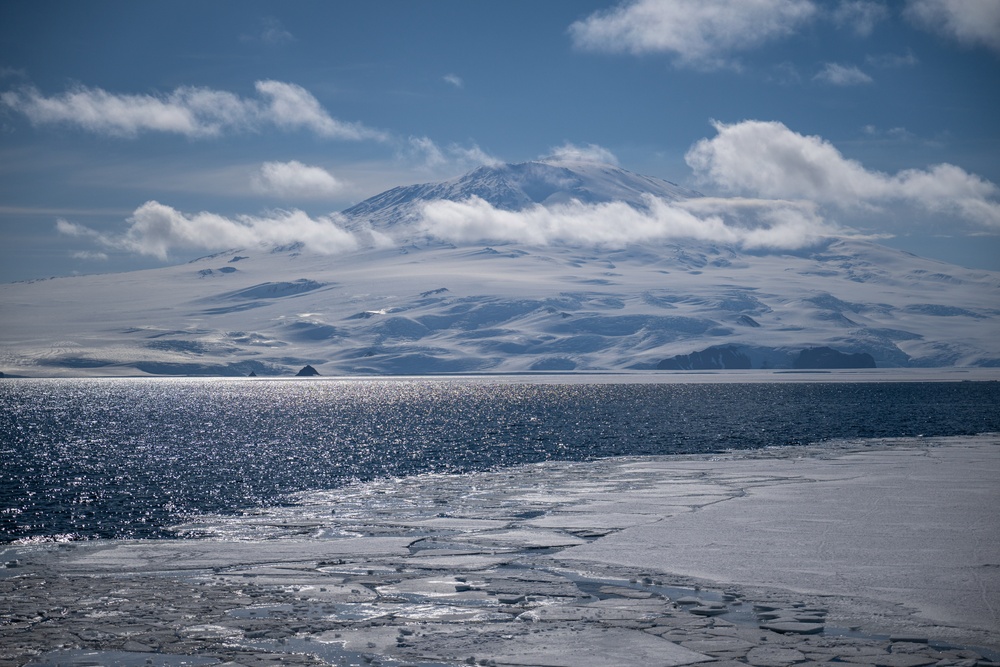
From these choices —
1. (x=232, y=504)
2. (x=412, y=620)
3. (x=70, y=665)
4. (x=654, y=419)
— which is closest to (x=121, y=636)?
(x=70, y=665)

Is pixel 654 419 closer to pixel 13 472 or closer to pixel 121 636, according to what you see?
pixel 13 472

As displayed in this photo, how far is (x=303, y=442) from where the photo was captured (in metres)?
76.5

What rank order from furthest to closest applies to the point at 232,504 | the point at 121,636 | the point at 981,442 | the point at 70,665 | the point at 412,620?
the point at 981,442 → the point at 232,504 → the point at 412,620 → the point at 121,636 → the point at 70,665

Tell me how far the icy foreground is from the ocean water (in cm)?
748

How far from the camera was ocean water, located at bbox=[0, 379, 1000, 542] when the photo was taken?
125ft

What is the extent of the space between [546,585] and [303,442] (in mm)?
58507

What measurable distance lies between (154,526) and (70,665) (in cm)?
1685

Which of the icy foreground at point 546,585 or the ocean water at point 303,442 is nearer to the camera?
the icy foreground at point 546,585

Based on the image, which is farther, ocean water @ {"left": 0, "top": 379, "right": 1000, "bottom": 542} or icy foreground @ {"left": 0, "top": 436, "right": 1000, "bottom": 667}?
ocean water @ {"left": 0, "top": 379, "right": 1000, "bottom": 542}

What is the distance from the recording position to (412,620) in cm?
1792

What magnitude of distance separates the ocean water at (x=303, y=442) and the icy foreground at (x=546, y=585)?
24.5 ft

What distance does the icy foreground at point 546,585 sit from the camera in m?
16.1

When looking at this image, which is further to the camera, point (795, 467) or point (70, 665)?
point (795, 467)

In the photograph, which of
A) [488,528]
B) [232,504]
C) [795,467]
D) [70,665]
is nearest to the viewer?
[70,665]
